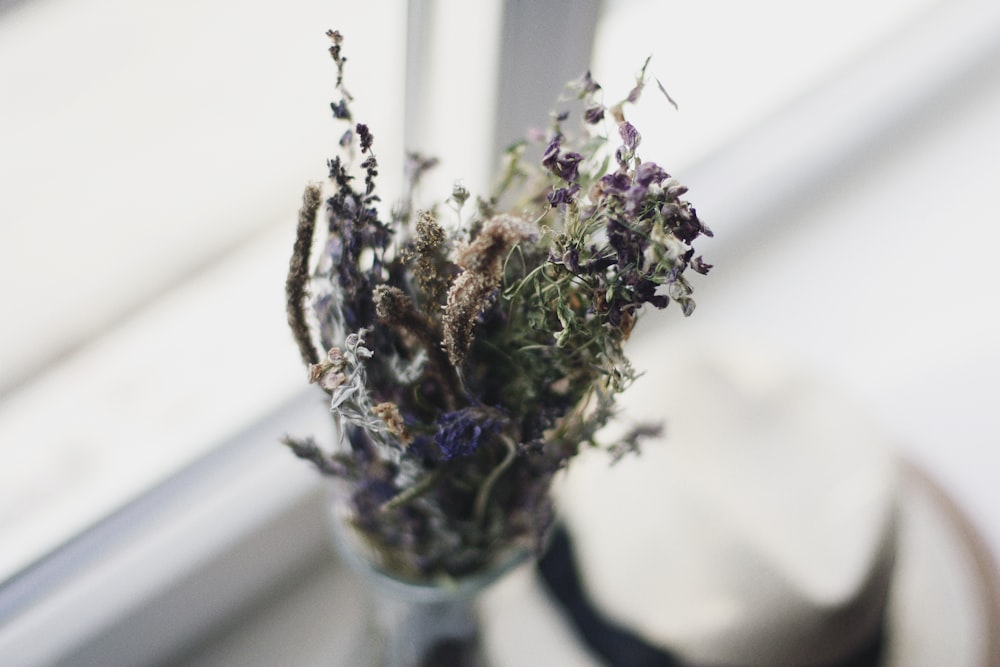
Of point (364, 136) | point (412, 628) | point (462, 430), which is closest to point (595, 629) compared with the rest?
point (412, 628)

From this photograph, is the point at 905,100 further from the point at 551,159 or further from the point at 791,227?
the point at 551,159

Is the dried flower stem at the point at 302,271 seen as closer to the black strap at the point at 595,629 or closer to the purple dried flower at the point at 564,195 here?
the purple dried flower at the point at 564,195

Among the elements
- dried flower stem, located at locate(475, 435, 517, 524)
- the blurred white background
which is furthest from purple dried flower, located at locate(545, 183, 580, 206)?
the blurred white background

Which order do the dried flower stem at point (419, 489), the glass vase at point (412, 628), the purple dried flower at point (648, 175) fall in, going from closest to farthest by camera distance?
the purple dried flower at point (648, 175)
the dried flower stem at point (419, 489)
the glass vase at point (412, 628)

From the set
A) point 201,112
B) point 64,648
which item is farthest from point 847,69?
point 64,648

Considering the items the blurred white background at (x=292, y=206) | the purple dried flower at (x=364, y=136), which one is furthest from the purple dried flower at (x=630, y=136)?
the blurred white background at (x=292, y=206)

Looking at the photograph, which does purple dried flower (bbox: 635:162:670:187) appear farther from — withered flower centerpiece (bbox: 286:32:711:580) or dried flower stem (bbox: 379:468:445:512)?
dried flower stem (bbox: 379:468:445:512)
